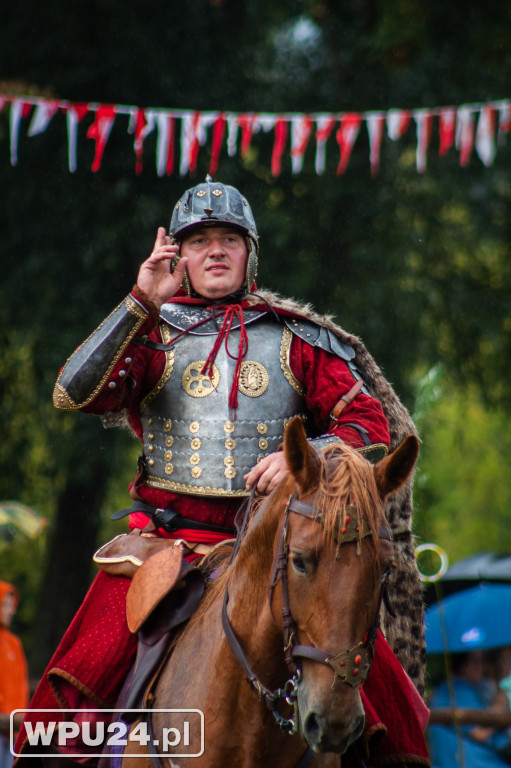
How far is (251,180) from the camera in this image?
11.0 meters

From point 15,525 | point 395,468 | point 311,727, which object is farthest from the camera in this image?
point 15,525

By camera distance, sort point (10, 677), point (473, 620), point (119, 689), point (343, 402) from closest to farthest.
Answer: point (119, 689), point (343, 402), point (10, 677), point (473, 620)

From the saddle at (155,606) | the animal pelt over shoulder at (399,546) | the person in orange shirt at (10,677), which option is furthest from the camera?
the person in orange shirt at (10,677)

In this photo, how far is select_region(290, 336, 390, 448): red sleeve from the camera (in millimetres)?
3834

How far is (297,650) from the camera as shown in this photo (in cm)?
277

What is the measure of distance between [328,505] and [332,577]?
0.67ft

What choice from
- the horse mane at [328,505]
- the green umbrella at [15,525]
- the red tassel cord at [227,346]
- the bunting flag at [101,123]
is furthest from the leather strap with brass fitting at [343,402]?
the green umbrella at [15,525]

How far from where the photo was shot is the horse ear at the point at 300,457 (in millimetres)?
2896

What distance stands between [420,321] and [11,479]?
16.9 feet

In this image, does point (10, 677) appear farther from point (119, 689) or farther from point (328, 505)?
point (328, 505)

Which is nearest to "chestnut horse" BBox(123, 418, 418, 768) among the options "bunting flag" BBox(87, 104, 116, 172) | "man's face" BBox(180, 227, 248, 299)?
"man's face" BBox(180, 227, 248, 299)

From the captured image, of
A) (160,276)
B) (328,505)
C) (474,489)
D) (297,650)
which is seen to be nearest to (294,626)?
(297,650)

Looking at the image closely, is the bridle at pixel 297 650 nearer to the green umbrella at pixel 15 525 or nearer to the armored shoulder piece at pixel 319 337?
the armored shoulder piece at pixel 319 337

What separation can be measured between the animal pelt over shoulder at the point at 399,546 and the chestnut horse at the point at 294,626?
1104 millimetres
